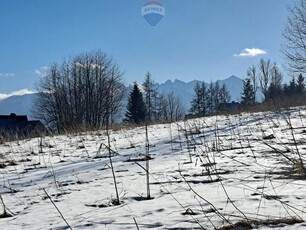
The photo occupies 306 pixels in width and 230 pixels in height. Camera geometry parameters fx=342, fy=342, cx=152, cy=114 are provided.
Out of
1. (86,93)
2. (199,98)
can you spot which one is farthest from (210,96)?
(86,93)

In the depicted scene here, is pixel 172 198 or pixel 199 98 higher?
pixel 199 98

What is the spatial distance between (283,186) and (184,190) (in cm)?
64

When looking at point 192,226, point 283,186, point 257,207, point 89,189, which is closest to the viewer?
point 192,226

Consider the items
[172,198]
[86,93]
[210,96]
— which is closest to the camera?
[172,198]

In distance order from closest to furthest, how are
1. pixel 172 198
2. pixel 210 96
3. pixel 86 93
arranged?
pixel 172 198 < pixel 86 93 < pixel 210 96

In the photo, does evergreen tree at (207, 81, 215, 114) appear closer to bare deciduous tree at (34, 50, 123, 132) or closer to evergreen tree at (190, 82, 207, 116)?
evergreen tree at (190, 82, 207, 116)

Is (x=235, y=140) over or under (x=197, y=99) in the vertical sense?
under

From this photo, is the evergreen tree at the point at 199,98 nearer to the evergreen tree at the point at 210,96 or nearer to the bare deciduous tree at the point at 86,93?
the evergreen tree at the point at 210,96

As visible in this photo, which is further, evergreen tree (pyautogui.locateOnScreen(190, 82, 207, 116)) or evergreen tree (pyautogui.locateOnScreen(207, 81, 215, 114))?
evergreen tree (pyautogui.locateOnScreen(207, 81, 215, 114))

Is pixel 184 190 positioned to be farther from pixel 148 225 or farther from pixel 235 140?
pixel 235 140

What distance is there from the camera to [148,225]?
165 cm

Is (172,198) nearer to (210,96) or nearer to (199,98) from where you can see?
(199,98)

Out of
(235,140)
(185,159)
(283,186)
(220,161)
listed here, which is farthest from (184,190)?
(235,140)

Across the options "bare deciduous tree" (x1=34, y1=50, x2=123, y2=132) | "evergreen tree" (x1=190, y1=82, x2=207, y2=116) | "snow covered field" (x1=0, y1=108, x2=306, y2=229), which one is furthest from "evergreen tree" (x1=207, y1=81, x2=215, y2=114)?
"snow covered field" (x1=0, y1=108, x2=306, y2=229)
